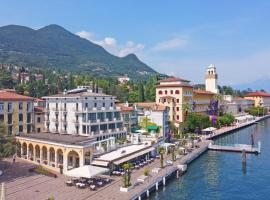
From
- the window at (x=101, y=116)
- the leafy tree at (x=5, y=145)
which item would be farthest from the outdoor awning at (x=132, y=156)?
the leafy tree at (x=5, y=145)

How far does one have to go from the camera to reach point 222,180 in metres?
54.3

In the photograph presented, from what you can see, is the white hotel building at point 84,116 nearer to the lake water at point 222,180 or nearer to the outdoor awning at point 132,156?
the outdoor awning at point 132,156

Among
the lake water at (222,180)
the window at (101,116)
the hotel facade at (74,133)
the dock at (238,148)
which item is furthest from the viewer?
the dock at (238,148)

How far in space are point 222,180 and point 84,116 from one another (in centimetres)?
2750

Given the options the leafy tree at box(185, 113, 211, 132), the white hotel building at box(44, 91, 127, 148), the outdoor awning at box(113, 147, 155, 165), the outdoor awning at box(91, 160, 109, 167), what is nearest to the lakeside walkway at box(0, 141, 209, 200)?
the outdoor awning at box(113, 147, 155, 165)

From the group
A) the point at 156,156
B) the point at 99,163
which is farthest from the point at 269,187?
the point at 99,163

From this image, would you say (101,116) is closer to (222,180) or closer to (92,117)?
(92,117)

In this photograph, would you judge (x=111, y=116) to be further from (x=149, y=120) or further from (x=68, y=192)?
(x=68, y=192)

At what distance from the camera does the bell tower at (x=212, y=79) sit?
507 feet

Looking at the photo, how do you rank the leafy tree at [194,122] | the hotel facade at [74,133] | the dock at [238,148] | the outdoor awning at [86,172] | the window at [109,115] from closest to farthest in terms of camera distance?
the outdoor awning at [86,172]
the hotel facade at [74,133]
the window at [109,115]
the dock at [238,148]
the leafy tree at [194,122]

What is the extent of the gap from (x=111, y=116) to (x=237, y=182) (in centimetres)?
2754

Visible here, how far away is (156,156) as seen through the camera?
65.3m

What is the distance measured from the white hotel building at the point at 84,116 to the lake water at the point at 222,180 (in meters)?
17.2

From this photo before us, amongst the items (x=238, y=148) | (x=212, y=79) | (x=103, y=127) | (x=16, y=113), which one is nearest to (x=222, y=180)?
(x=103, y=127)
